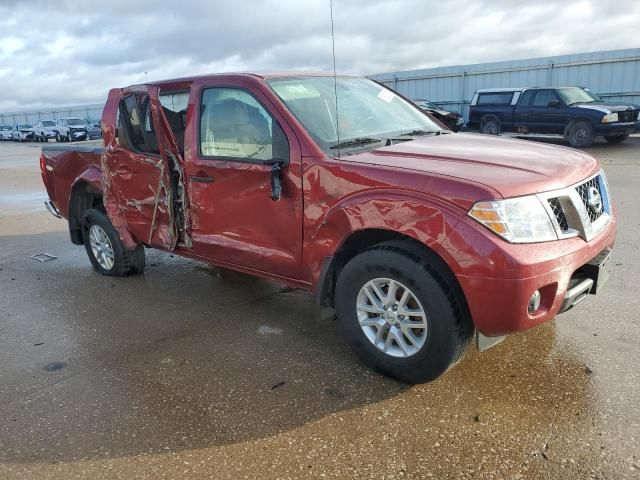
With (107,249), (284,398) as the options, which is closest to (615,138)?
(107,249)

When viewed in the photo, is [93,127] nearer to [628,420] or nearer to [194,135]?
[194,135]

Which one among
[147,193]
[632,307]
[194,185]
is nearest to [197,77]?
[194,185]

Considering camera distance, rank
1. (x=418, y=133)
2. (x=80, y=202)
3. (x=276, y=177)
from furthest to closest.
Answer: (x=80, y=202), (x=418, y=133), (x=276, y=177)

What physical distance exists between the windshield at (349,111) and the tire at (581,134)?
12434 mm

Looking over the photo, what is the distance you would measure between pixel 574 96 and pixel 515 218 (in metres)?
14.8

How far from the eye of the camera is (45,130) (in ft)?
124

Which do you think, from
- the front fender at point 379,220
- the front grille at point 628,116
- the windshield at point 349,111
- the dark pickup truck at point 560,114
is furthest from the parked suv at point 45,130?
the front fender at point 379,220

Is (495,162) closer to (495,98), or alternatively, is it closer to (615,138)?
(615,138)

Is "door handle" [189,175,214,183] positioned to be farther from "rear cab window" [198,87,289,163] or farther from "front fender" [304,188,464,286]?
"front fender" [304,188,464,286]

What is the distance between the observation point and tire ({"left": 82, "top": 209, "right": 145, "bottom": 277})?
5.32 meters

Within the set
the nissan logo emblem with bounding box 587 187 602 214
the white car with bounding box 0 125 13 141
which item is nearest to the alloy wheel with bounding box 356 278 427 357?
the nissan logo emblem with bounding box 587 187 602 214

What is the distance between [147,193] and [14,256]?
122 inches

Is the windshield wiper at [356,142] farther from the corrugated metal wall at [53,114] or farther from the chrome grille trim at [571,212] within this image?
the corrugated metal wall at [53,114]

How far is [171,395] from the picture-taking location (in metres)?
3.22
